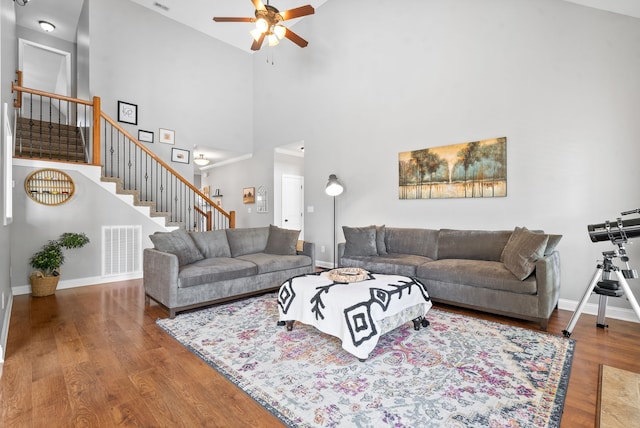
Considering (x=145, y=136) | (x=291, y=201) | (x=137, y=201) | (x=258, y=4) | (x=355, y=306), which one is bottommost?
(x=355, y=306)

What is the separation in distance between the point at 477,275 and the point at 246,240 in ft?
9.86

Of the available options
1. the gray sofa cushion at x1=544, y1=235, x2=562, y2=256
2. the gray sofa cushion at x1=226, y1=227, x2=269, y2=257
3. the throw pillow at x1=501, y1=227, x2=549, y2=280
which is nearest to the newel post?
the gray sofa cushion at x1=226, y1=227, x2=269, y2=257

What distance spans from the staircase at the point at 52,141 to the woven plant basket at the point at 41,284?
1.93 meters

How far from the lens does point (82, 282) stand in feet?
14.1

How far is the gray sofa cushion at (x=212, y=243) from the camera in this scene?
12.9 feet

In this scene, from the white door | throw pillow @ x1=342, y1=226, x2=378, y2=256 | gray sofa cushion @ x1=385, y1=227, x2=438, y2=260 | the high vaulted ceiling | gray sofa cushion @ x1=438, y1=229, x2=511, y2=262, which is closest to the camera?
gray sofa cushion @ x1=438, y1=229, x2=511, y2=262

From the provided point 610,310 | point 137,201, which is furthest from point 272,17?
point 610,310

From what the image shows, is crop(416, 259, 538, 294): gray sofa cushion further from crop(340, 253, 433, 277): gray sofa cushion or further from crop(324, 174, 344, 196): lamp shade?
crop(324, 174, 344, 196): lamp shade

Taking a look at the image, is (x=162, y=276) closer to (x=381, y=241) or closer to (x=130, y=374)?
(x=130, y=374)

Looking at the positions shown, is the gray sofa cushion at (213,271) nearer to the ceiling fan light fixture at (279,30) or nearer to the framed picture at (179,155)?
the ceiling fan light fixture at (279,30)

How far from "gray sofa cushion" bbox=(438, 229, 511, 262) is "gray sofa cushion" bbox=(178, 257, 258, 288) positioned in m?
2.46

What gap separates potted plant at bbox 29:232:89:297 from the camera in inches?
148

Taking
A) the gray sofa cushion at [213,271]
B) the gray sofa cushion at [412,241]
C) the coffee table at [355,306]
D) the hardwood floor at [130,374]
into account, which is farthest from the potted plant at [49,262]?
the gray sofa cushion at [412,241]

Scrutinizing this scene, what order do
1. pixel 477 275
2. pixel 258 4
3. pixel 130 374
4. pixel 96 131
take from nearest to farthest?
1. pixel 130 374
2. pixel 477 275
3. pixel 258 4
4. pixel 96 131
